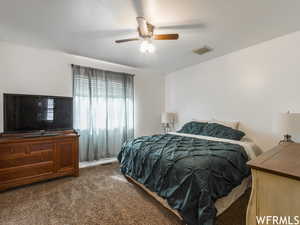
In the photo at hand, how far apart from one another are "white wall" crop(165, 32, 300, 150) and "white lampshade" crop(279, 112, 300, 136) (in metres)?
0.41

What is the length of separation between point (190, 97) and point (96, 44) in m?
2.73

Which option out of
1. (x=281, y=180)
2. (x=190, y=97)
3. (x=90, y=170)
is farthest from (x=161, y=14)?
(x=90, y=170)

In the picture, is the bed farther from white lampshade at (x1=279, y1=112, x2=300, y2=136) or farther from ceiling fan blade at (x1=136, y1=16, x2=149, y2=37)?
ceiling fan blade at (x1=136, y1=16, x2=149, y2=37)

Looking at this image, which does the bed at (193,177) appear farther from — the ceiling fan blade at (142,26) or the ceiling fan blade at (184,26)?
the ceiling fan blade at (184,26)

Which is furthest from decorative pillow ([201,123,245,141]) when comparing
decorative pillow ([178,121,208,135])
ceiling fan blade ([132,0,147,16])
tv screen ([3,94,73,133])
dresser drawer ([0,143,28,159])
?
dresser drawer ([0,143,28,159])

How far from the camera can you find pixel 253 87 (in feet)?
9.78

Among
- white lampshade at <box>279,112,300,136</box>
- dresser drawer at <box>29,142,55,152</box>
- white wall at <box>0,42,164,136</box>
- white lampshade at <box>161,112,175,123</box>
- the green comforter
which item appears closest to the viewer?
the green comforter

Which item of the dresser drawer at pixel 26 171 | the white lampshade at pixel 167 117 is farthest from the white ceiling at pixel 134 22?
the dresser drawer at pixel 26 171

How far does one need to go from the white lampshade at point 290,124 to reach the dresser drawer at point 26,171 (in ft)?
12.4

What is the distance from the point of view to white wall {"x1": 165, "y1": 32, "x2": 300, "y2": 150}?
2.56m

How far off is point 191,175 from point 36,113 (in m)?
2.83

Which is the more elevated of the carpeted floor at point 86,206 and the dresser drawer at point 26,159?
the dresser drawer at point 26,159

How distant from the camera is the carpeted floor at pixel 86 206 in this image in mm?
1726

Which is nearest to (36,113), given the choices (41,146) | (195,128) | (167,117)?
(41,146)
